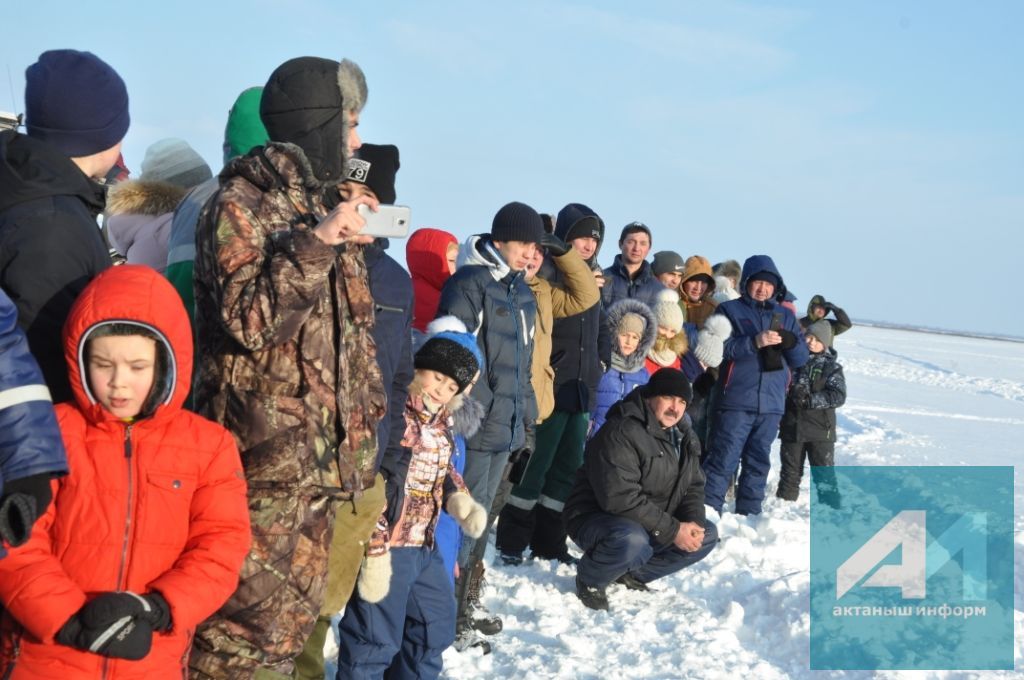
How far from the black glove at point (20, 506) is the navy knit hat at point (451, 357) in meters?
1.96

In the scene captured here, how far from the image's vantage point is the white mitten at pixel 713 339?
307 inches

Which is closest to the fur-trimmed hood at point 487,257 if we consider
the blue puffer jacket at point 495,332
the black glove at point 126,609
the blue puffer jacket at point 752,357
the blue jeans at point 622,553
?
the blue puffer jacket at point 495,332

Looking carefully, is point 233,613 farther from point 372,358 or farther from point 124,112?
point 124,112

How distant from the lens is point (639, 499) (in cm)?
557

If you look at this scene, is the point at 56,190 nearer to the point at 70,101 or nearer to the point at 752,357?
the point at 70,101

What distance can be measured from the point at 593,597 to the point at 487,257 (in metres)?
2.00

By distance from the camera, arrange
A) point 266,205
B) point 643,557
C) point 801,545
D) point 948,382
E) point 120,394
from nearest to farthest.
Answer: point 120,394 → point 266,205 → point 643,557 → point 801,545 → point 948,382

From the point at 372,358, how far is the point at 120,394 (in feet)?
2.45

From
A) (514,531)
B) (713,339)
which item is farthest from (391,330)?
(713,339)

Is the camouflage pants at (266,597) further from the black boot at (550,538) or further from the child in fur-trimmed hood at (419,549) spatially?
the black boot at (550,538)

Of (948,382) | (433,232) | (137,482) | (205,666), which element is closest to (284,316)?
(137,482)

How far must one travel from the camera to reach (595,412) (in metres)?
6.92

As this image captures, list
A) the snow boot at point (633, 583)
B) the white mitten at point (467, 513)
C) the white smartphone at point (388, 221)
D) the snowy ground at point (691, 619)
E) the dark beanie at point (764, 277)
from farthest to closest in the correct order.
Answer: the dark beanie at point (764, 277)
the snow boot at point (633, 583)
the snowy ground at point (691, 619)
the white mitten at point (467, 513)
the white smartphone at point (388, 221)

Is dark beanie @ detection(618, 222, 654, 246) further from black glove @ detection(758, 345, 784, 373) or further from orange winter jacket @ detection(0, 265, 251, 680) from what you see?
orange winter jacket @ detection(0, 265, 251, 680)
